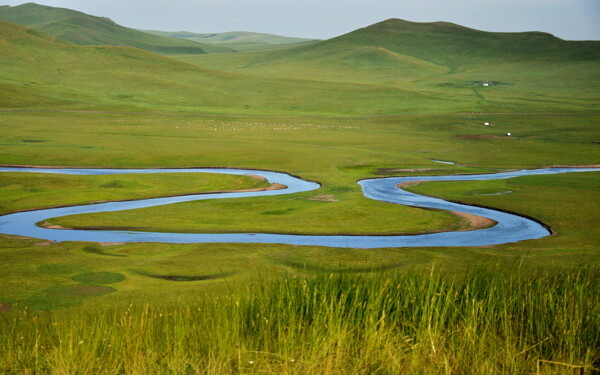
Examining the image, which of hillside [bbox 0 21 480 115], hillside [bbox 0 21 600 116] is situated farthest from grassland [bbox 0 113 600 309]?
hillside [bbox 0 21 600 116]

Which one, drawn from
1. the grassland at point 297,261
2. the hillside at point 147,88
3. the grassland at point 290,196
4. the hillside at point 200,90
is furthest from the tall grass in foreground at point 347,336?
the hillside at point 147,88

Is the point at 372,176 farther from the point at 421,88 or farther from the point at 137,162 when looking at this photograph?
the point at 421,88

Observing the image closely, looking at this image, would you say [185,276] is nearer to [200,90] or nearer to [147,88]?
[147,88]

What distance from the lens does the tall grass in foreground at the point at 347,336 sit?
1134cm

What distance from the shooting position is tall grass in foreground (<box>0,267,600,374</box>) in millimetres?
11336

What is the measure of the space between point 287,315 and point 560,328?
184 inches

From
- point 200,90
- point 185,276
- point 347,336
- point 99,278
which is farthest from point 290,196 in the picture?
point 200,90

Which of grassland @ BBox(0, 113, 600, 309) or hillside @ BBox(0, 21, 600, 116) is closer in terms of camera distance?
grassland @ BBox(0, 113, 600, 309)

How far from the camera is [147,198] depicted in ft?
160

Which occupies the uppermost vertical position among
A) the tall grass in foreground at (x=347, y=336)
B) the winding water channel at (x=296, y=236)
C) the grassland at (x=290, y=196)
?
the tall grass in foreground at (x=347, y=336)

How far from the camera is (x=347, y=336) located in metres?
12.0

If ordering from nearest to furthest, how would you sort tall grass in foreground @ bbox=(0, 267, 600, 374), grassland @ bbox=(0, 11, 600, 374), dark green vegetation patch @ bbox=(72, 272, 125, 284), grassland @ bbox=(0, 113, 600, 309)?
tall grass in foreground @ bbox=(0, 267, 600, 374) → grassland @ bbox=(0, 11, 600, 374) → dark green vegetation patch @ bbox=(72, 272, 125, 284) → grassland @ bbox=(0, 113, 600, 309)

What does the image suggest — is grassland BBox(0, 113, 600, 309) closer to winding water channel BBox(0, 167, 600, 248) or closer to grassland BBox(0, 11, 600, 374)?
grassland BBox(0, 11, 600, 374)

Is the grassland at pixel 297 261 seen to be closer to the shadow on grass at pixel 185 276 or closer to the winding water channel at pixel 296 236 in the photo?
the shadow on grass at pixel 185 276
